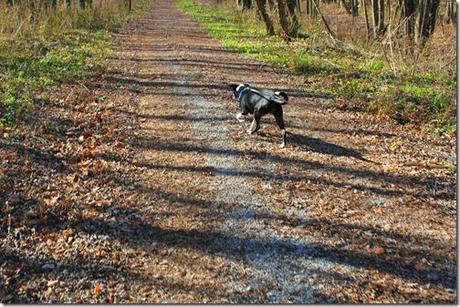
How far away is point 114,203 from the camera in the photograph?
486 cm

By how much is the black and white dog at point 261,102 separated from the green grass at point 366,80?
253 cm

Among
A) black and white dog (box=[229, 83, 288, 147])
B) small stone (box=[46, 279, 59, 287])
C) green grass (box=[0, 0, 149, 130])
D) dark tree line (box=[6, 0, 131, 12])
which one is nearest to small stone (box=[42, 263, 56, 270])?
small stone (box=[46, 279, 59, 287])

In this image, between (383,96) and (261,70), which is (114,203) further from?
(261,70)

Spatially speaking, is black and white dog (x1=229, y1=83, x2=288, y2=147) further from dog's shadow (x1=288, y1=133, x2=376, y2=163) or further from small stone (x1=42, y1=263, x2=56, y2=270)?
small stone (x1=42, y1=263, x2=56, y2=270)

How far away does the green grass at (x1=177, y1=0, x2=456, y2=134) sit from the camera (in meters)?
7.66

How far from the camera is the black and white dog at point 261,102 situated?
5797 millimetres

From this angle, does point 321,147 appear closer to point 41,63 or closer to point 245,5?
point 41,63

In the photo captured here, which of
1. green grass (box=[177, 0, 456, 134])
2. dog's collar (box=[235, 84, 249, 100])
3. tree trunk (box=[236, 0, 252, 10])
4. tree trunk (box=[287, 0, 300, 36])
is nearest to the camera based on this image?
dog's collar (box=[235, 84, 249, 100])

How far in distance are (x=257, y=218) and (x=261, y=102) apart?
194 centimetres

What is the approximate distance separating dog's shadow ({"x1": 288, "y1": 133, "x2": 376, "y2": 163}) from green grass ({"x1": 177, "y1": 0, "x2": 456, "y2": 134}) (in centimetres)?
170

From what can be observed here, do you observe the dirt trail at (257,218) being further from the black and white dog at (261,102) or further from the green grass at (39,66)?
the green grass at (39,66)

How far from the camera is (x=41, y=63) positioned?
10.4 meters

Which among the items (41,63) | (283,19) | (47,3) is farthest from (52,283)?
(47,3)

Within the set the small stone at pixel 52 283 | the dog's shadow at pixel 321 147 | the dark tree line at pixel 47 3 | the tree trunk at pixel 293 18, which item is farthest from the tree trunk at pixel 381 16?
the small stone at pixel 52 283
